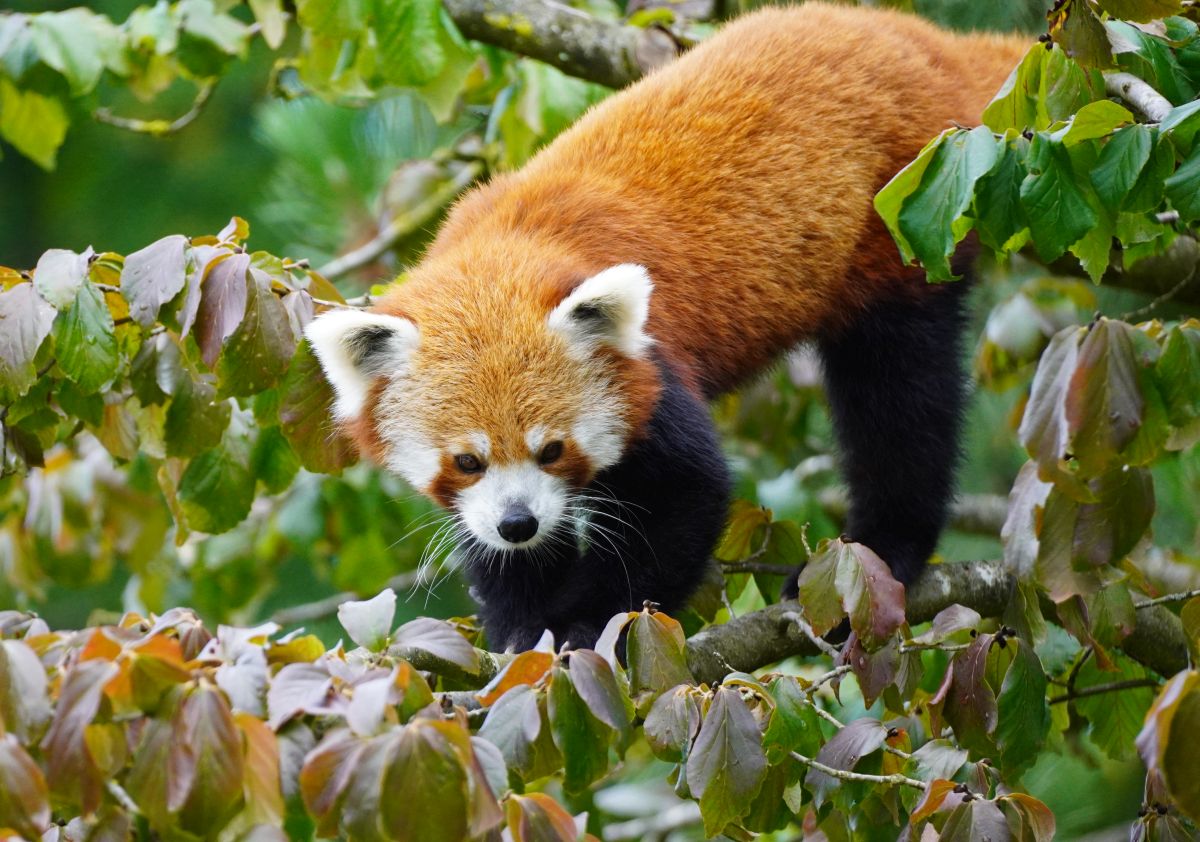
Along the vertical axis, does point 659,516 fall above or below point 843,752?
below

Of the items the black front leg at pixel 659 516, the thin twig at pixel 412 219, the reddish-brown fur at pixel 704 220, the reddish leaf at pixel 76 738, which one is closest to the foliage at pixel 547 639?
the reddish leaf at pixel 76 738

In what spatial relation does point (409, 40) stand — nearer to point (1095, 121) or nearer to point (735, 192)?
point (735, 192)

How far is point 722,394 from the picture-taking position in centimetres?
354

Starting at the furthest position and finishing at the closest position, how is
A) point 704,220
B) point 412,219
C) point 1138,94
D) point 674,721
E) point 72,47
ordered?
point 412,219 < point 72,47 < point 704,220 < point 1138,94 < point 674,721

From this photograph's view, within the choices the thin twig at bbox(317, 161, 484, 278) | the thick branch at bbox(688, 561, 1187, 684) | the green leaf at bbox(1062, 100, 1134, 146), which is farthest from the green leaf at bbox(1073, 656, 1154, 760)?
the thin twig at bbox(317, 161, 484, 278)

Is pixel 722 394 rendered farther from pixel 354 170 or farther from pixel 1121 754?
pixel 354 170

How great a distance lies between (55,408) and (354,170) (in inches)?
153

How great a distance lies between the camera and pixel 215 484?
3037mm

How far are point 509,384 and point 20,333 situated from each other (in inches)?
42.4

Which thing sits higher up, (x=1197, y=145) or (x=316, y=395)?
(x=1197, y=145)

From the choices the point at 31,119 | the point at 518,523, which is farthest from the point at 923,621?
the point at 31,119

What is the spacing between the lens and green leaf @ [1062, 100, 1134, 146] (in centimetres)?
198

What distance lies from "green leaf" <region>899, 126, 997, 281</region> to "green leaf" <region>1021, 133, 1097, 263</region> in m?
0.08

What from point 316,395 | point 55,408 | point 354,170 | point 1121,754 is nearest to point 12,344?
point 55,408
